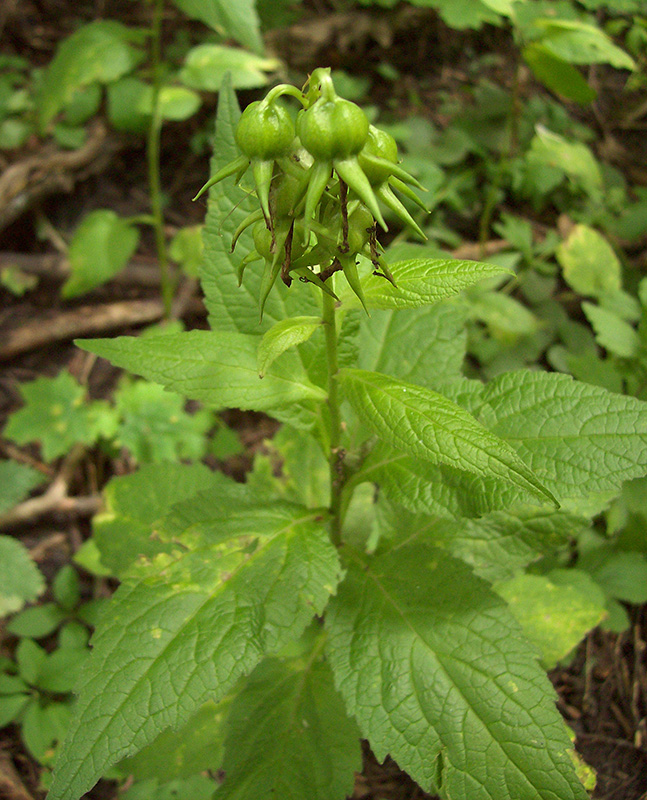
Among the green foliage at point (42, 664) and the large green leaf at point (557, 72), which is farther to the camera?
the large green leaf at point (557, 72)

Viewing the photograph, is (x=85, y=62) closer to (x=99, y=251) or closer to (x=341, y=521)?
(x=99, y=251)

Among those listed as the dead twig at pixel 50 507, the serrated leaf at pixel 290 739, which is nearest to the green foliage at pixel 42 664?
the dead twig at pixel 50 507

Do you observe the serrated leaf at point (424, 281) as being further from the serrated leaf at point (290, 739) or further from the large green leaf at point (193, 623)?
the serrated leaf at point (290, 739)

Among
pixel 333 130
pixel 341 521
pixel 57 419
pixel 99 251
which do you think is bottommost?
pixel 57 419

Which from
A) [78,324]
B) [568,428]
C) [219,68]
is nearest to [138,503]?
[568,428]

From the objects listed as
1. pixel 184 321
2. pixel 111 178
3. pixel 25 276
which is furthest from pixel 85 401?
pixel 111 178

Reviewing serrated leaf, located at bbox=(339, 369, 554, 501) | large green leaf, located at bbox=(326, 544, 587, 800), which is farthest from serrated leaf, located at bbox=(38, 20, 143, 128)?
large green leaf, located at bbox=(326, 544, 587, 800)

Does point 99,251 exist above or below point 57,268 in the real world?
above
